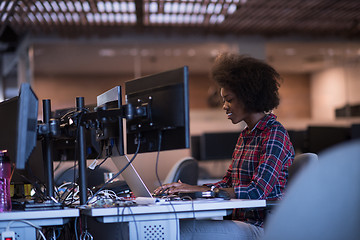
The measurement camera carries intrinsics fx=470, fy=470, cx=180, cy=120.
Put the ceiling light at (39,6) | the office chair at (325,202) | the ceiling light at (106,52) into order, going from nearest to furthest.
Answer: the office chair at (325,202), the ceiling light at (39,6), the ceiling light at (106,52)

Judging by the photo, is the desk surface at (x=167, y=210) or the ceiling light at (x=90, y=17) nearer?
the desk surface at (x=167, y=210)

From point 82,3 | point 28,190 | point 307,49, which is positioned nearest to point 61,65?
point 82,3

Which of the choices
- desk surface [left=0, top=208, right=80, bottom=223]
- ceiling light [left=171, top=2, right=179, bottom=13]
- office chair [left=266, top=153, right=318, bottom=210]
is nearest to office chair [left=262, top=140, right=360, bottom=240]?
desk surface [left=0, top=208, right=80, bottom=223]

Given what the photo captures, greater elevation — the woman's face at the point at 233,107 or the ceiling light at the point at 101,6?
the ceiling light at the point at 101,6

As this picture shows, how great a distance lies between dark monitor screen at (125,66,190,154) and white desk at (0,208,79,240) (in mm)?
507

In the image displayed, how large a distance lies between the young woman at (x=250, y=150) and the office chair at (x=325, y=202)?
3.70ft

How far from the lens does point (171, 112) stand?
7.03ft

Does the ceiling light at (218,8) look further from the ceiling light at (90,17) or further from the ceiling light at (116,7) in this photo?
the ceiling light at (90,17)

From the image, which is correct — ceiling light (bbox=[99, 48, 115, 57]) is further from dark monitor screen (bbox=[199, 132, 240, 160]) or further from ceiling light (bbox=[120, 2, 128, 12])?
dark monitor screen (bbox=[199, 132, 240, 160])

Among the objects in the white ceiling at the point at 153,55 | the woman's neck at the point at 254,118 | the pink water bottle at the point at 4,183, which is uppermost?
the white ceiling at the point at 153,55

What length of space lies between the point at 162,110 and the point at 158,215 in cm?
48

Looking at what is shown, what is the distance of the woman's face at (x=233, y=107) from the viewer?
2.89 m

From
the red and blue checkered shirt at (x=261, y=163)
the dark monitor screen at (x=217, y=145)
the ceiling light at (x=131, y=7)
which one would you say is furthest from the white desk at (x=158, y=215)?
the dark monitor screen at (x=217, y=145)

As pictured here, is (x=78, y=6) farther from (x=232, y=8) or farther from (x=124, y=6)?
(x=232, y=8)
